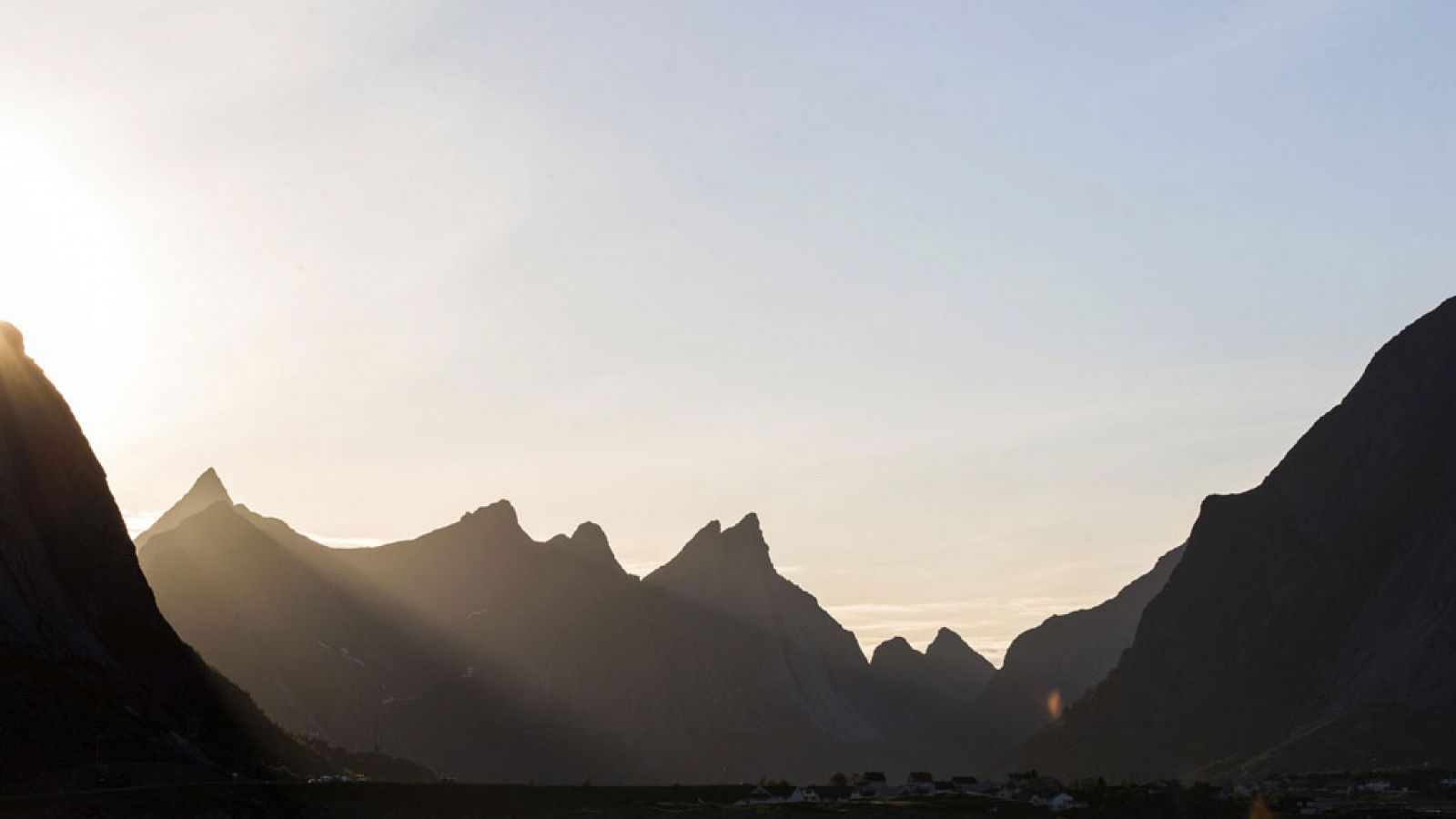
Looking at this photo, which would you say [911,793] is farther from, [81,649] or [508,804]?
[81,649]

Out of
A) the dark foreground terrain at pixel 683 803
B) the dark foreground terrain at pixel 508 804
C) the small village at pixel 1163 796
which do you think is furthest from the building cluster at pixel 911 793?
the dark foreground terrain at pixel 508 804

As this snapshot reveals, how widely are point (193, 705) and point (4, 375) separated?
98.7ft

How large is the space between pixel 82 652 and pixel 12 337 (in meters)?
35.5

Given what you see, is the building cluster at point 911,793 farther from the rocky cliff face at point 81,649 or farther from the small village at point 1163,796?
the rocky cliff face at point 81,649

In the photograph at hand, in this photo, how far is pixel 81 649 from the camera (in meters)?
103

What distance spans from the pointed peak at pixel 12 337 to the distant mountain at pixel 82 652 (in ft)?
0.62

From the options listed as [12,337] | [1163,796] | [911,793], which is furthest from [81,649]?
[1163,796]

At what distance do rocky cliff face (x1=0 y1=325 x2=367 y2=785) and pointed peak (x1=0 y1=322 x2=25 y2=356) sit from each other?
170mm

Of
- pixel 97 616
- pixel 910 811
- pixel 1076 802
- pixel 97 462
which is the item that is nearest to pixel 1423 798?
pixel 1076 802

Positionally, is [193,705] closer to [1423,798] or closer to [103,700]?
[103,700]

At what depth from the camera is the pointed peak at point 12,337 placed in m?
124

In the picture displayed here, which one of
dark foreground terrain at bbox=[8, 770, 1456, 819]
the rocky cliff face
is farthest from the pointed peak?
dark foreground terrain at bbox=[8, 770, 1456, 819]

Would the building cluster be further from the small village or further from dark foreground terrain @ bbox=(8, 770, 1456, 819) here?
dark foreground terrain @ bbox=(8, 770, 1456, 819)

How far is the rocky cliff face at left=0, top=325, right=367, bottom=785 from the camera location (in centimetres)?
8675
